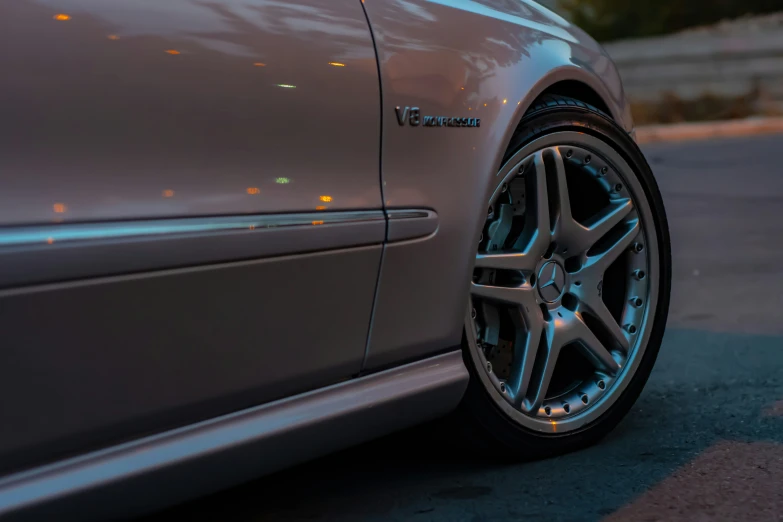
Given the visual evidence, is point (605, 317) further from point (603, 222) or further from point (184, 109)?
point (184, 109)

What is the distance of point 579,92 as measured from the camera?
2.50 m

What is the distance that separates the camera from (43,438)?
1365 mm

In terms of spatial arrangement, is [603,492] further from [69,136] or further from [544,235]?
[69,136]

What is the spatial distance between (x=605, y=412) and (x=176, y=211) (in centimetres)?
131

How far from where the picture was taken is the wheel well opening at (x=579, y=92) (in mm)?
2411

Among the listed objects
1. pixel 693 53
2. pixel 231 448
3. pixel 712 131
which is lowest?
pixel 231 448

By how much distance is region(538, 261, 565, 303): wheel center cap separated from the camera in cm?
224

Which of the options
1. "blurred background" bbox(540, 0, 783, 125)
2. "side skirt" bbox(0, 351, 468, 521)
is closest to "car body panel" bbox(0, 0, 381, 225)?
"side skirt" bbox(0, 351, 468, 521)

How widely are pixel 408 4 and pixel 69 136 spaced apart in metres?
0.84

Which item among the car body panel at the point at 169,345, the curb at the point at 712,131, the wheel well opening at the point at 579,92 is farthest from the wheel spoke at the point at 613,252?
the curb at the point at 712,131

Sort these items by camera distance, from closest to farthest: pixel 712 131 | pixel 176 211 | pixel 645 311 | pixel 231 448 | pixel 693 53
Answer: pixel 176 211
pixel 231 448
pixel 645 311
pixel 712 131
pixel 693 53

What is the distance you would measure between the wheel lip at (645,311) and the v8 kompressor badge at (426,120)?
0.16m

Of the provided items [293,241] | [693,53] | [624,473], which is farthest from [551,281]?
[693,53]

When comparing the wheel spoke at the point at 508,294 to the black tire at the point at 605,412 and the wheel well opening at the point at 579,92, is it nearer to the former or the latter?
the black tire at the point at 605,412
